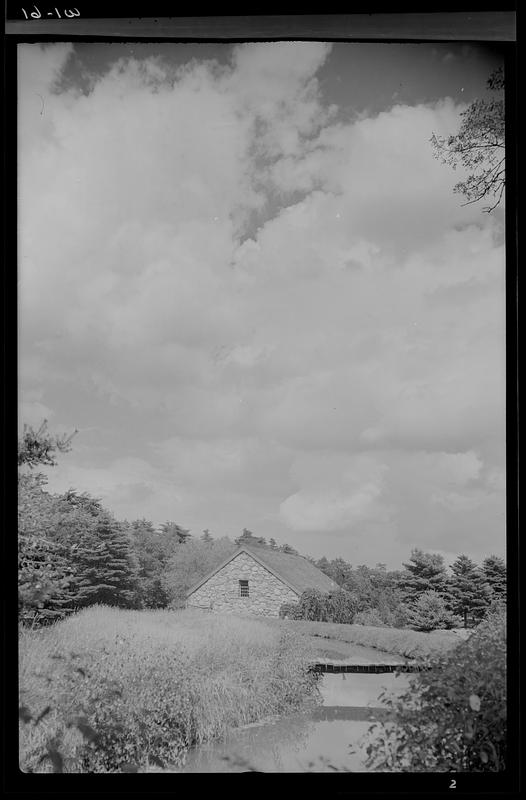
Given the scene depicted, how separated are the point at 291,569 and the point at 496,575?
1.75 feet

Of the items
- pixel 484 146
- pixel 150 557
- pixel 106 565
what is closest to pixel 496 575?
pixel 150 557

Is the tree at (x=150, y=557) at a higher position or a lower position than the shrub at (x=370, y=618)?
higher

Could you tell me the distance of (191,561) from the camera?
187 centimetres

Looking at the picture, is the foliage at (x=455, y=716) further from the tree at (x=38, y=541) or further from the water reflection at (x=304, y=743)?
the tree at (x=38, y=541)

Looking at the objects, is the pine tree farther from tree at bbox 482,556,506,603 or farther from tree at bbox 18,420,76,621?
tree at bbox 482,556,506,603

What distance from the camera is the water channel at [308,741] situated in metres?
1.77

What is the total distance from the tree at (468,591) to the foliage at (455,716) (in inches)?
1.5

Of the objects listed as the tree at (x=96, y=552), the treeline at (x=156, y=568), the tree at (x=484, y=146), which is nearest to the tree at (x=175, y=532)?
the treeline at (x=156, y=568)

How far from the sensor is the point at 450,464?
1.86 metres

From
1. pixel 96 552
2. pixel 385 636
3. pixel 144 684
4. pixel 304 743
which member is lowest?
pixel 304 743

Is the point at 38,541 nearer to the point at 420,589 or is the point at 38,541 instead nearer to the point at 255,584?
the point at 255,584

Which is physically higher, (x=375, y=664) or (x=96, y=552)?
(x=96, y=552)
